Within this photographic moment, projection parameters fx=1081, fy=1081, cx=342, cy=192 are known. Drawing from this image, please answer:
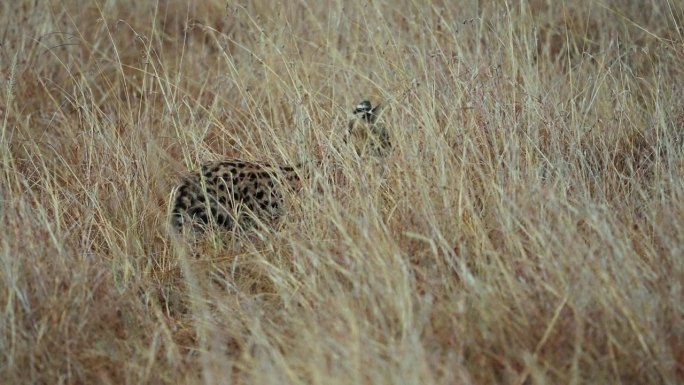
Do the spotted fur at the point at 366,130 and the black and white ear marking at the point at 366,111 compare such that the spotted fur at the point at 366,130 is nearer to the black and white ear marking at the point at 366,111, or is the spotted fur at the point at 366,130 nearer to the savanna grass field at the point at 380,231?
the black and white ear marking at the point at 366,111

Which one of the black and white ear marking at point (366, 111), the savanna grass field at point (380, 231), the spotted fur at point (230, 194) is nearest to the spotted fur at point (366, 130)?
the black and white ear marking at point (366, 111)

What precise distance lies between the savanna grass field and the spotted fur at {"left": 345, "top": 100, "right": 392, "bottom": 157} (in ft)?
0.38

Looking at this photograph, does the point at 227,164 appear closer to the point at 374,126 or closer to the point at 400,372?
the point at 374,126

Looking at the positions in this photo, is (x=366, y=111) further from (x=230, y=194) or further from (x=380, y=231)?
(x=380, y=231)

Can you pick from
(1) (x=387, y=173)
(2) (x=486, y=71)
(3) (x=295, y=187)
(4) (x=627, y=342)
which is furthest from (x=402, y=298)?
(2) (x=486, y=71)

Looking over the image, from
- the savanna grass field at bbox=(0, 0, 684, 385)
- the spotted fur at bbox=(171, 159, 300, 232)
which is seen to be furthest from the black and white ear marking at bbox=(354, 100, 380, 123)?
the spotted fur at bbox=(171, 159, 300, 232)

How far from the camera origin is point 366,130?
4.72 m

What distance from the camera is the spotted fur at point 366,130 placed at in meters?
4.68

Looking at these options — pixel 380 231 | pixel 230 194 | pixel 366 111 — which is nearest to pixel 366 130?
pixel 366 111

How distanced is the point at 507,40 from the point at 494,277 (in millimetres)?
2024

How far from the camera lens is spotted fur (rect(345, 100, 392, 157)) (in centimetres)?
Answer: 468

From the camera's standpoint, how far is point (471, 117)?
14.6 ft

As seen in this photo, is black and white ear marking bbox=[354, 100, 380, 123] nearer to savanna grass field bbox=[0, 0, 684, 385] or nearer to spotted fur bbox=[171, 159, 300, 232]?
savanna grass field bbox=[0, 0, 684, 385]

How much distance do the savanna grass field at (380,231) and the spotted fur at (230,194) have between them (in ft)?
0.31
